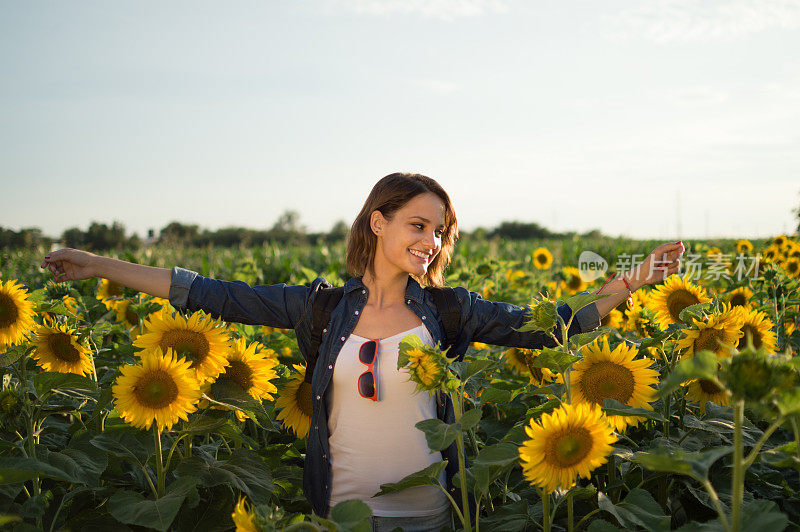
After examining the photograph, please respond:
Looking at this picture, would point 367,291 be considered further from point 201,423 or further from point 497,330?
point 201,423

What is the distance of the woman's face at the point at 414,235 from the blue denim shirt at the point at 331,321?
0.12 m

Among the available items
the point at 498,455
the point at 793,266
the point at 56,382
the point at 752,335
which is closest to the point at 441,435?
the point at 498,455

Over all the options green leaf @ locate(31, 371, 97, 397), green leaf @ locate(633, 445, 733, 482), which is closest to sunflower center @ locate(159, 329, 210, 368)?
green leaf @ locate(31, 371, 97, 397)

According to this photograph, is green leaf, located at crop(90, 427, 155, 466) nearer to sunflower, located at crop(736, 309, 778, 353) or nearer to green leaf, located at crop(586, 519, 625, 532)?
green leaf, located at crop(586, 519, 625, 532)

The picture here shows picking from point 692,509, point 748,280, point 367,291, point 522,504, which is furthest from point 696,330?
point 748,280

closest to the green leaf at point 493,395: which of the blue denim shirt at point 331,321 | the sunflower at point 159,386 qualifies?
the blue denim shirt at point 331,321

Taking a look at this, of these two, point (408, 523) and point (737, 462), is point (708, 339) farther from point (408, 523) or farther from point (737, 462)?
point (408, 523)

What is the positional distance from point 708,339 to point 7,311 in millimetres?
2217

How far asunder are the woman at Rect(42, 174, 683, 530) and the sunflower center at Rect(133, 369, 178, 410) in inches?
19.5

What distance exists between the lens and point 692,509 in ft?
7.07

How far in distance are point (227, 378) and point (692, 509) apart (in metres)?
1.54

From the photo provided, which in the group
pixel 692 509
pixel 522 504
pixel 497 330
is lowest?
pixel 692 509

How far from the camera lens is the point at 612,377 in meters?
1.91

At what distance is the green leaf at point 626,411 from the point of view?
1.62 m
